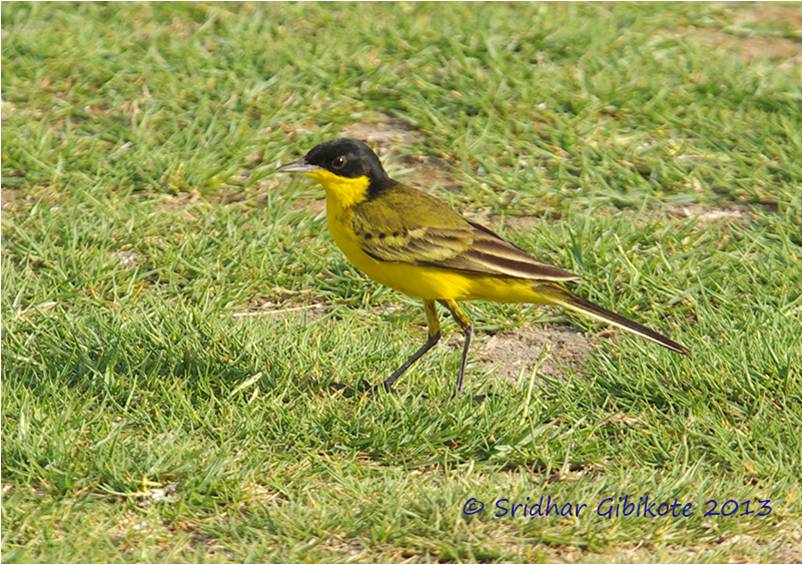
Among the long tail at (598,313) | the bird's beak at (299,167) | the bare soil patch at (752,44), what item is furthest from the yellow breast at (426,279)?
the bare soil patch at (752,44)

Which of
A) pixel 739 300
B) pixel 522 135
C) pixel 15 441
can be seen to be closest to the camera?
pixel 15 441

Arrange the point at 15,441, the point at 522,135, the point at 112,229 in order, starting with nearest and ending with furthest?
the point at 15,441 < the point at 112,229 < the point at 522,135

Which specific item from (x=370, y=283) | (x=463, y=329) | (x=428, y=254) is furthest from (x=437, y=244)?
(x=370, y=283)

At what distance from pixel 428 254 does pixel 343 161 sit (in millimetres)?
692

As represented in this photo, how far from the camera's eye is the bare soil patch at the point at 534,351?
725 cm

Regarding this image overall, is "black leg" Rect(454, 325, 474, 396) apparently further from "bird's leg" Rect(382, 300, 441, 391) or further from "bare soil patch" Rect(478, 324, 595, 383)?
"bare soil patch" Rect(478, 324, 595, 383)

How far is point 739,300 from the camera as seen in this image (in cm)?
779

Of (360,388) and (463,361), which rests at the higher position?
(463,361)

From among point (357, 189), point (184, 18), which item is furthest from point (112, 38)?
point (357, 189)

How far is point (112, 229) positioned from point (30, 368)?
5.62ft

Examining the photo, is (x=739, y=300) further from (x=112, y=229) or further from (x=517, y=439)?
(x=112, y=229)

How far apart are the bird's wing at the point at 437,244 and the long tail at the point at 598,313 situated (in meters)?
0.11

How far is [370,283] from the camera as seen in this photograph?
7.97 metres

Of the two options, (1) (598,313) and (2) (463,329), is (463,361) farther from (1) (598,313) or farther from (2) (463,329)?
(1) (598,313)
